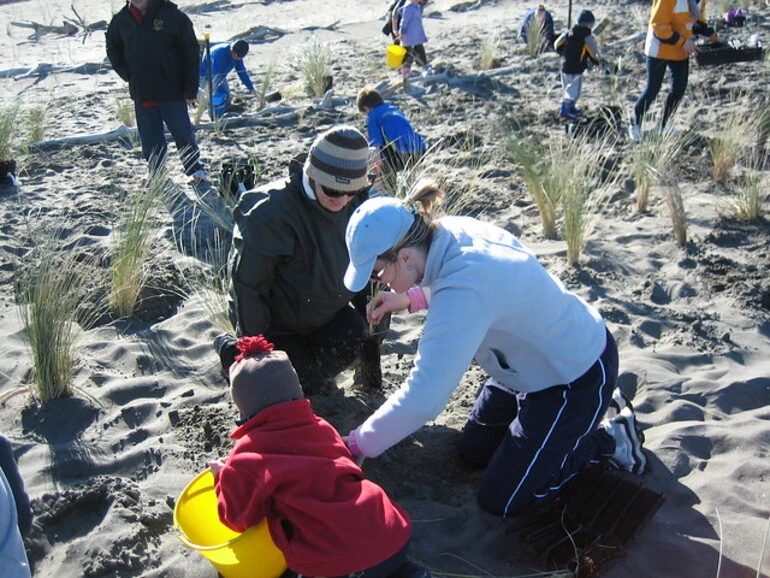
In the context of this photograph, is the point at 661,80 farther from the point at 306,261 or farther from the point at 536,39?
the point at 306,261

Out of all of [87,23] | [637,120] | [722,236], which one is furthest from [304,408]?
[87,23]

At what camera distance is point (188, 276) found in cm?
492

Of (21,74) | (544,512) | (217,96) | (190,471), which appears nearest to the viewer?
(544,512)

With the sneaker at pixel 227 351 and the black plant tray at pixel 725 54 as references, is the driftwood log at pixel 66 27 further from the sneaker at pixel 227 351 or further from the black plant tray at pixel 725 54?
the sneaker at pixel 227 351

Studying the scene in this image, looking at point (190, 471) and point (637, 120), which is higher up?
point (637, 120)

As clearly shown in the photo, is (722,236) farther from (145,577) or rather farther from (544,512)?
(145,577)

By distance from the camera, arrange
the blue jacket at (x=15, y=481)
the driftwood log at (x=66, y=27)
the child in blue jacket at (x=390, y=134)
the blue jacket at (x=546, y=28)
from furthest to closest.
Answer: the driftwood log at (x=66, y=27) → the blue jacket at (x=546, y=28) → the child in blue jacket at (x=390, y=134) → the blue jacket at (x=15, y=481)

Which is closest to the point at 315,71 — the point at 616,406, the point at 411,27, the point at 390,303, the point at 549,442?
the point at 411,27

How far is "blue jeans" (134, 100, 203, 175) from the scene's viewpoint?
668 cm

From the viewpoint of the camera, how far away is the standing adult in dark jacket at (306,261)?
10.7ft

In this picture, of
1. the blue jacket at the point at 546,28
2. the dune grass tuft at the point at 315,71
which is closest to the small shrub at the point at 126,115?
the dune grass tuft at the point at 315,71

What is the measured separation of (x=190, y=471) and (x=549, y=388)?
Answer: 1.40 meters

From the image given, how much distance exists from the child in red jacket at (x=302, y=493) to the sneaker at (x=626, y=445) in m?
1.04

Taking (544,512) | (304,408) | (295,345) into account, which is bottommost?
(544,512)
